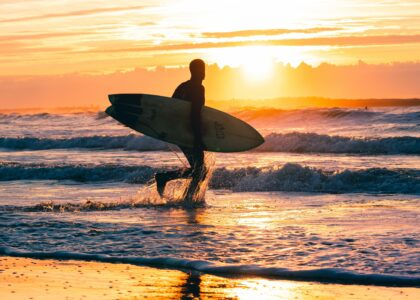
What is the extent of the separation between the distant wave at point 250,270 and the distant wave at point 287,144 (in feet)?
60.5

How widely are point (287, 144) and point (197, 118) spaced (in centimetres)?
1621

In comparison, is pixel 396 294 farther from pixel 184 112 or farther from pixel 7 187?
pixel 7 187

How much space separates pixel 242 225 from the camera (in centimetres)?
1065

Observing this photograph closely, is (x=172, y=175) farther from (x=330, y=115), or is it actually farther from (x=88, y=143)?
(x=330, y=115)

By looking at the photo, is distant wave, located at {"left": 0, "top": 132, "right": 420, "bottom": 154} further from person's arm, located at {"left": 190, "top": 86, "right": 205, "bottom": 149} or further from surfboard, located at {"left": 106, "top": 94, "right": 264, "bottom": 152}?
person's arm, located at {"left": 190, "top": 86, "right": 205, "bottom": 149}

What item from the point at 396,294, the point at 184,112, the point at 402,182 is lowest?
the point at 396,294

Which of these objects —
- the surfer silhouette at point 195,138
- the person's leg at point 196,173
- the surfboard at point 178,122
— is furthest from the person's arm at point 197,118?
the person's leg at point 196,173

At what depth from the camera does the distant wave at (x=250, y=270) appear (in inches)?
299

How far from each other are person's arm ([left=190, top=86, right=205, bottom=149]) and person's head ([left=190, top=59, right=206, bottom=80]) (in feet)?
1.15

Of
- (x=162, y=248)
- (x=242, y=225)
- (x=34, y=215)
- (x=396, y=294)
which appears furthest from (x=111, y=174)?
(x=396, y=294)

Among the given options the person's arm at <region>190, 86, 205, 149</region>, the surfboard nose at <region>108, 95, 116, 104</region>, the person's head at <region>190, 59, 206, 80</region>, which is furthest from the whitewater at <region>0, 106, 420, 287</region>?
the person's head at <region>190, 59, 206, 80</region>

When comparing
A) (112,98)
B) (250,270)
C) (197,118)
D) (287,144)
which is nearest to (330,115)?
(287,144)

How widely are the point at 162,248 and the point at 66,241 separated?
53.4 inches

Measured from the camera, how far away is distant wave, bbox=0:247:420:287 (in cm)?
759
